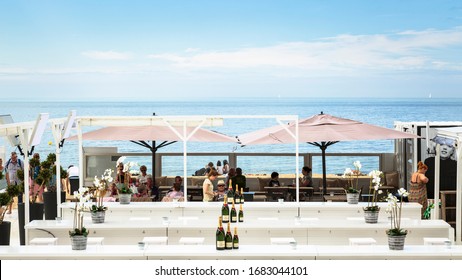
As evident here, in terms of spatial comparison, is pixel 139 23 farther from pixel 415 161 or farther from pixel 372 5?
pixel 415 161

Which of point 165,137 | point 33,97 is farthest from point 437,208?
point 33,97

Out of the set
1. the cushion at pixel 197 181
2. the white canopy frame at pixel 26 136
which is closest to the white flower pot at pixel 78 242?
the white canopy frame at pixel 26 136

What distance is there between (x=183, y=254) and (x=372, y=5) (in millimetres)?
75975

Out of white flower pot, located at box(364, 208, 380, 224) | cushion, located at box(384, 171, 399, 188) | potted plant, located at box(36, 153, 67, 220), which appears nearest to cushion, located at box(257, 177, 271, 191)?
cushion, located at box(384, 171, 399, 188)

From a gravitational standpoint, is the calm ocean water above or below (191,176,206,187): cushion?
above

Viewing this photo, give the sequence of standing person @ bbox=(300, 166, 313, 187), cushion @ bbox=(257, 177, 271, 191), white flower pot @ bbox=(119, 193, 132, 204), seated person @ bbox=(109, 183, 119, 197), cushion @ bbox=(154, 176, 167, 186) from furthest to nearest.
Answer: cushion @ bbox=(154, 176, 167, 186), cushion @ bbox=(257, 177, 271, 191), standing person @ bbox=(300, 166, 313, 187), seated person @ bbox=(109, 183, 119, 197), white flower pot @ bbox=(119, 193, 132, 204)

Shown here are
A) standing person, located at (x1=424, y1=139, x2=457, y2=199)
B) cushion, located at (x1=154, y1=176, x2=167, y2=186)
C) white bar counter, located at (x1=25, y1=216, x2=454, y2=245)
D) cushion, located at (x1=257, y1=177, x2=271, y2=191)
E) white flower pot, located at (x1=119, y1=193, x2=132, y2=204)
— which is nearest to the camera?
white bar counter, located at (x1=25, y1=216, x2=454, y2=245)

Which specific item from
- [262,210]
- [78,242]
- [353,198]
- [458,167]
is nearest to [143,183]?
[262,210]

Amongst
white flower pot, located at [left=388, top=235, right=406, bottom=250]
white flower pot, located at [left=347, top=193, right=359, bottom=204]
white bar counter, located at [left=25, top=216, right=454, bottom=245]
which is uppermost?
white flower pot, located at [left=347, top=193, right=359, bottom=204]

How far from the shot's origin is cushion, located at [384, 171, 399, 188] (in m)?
17.7

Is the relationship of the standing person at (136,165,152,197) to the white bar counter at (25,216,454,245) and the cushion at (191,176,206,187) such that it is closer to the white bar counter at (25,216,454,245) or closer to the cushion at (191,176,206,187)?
the cushion at (191,176,206,187)

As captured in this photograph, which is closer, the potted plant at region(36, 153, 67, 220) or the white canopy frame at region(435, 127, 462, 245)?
the white canopy frame at region(435, 127, 462, 245)

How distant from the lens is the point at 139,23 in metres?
80.7

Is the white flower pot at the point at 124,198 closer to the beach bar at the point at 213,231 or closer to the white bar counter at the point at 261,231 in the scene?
the beach bar at the point at 213,231
